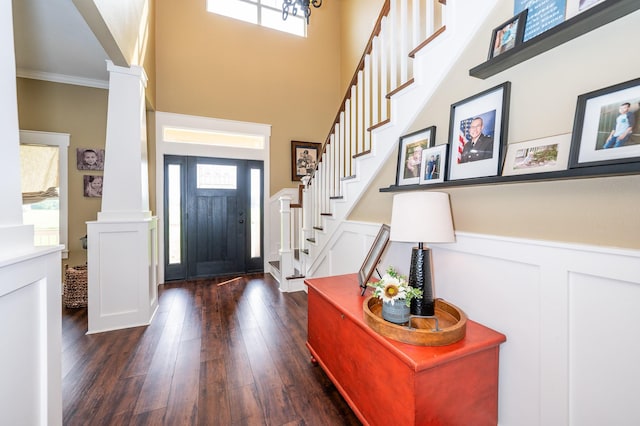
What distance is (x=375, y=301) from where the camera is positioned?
1.52 metres

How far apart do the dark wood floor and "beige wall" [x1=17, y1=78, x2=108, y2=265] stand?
48.7 inches

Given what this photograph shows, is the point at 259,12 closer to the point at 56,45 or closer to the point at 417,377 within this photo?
the point at 56,45

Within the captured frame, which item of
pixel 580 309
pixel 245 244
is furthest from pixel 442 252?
pixel 245 244

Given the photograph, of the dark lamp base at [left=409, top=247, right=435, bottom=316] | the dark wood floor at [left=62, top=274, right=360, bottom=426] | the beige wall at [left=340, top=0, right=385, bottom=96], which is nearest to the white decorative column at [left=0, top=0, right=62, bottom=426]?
the dark wood floor at [left=62, top=274, right=360, bottom=426]

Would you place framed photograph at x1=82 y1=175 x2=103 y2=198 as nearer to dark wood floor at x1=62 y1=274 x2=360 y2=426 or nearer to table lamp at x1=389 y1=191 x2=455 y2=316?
dark wood floor at x1=62 y1=274 x2=360 y2=426

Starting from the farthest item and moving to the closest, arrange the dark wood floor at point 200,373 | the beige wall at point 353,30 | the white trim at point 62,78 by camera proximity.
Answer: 1. the beige wall at point 353,30
2. the white trim at point 62,78
3. the dark wood floor at point 200,373

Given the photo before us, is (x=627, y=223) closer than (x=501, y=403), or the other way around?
(x=627, y=223)

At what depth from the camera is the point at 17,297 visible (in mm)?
896

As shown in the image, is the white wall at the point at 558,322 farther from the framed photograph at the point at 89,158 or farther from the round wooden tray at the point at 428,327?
the framed photograph at the point at 89,158

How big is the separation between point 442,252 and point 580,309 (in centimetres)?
63

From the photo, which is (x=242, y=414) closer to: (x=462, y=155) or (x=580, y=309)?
(x=580, y=309)

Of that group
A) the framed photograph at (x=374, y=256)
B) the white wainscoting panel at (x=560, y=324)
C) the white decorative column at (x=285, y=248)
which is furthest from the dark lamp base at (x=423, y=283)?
the white decorative column at (x=285, y=248)

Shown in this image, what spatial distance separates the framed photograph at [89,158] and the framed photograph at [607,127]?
476 cm

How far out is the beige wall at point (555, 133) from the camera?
88cm
